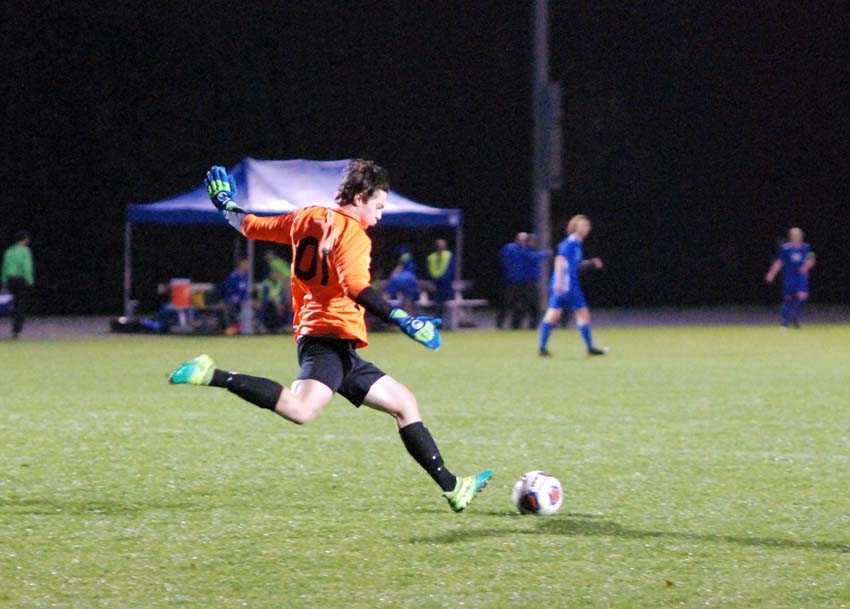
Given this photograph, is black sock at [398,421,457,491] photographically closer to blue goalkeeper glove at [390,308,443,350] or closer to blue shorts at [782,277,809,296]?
blue goalkeeper glove at [390,308,443,350]

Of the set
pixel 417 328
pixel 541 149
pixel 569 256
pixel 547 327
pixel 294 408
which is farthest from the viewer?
pixel 541 149

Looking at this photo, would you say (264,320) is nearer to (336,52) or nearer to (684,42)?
(336,52)

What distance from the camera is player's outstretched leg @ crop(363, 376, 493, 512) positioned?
27.0ft

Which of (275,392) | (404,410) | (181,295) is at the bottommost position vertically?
(181,295)

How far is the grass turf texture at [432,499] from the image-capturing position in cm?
655

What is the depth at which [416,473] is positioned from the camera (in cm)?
1011

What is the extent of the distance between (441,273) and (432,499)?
2202 cm

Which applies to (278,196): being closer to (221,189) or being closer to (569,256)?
(569,256)

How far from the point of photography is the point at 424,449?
831 cm

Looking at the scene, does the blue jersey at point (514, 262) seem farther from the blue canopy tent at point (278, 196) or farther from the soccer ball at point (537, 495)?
the soccer ball at point (537, 495)

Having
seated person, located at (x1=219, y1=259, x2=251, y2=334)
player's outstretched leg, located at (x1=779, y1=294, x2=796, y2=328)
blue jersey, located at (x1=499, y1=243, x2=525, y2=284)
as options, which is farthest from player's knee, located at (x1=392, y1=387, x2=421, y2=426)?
player's outstretched leg, located at (x1=779, y1=294, x2=796, y2=328)

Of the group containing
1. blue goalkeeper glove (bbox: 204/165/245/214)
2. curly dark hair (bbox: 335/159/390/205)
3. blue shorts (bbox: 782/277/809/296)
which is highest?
curly dark hair (bbox: 335/159/390/205)

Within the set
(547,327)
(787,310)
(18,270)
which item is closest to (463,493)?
(547,327)

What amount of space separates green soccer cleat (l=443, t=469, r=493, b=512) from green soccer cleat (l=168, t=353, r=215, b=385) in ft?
4.73
